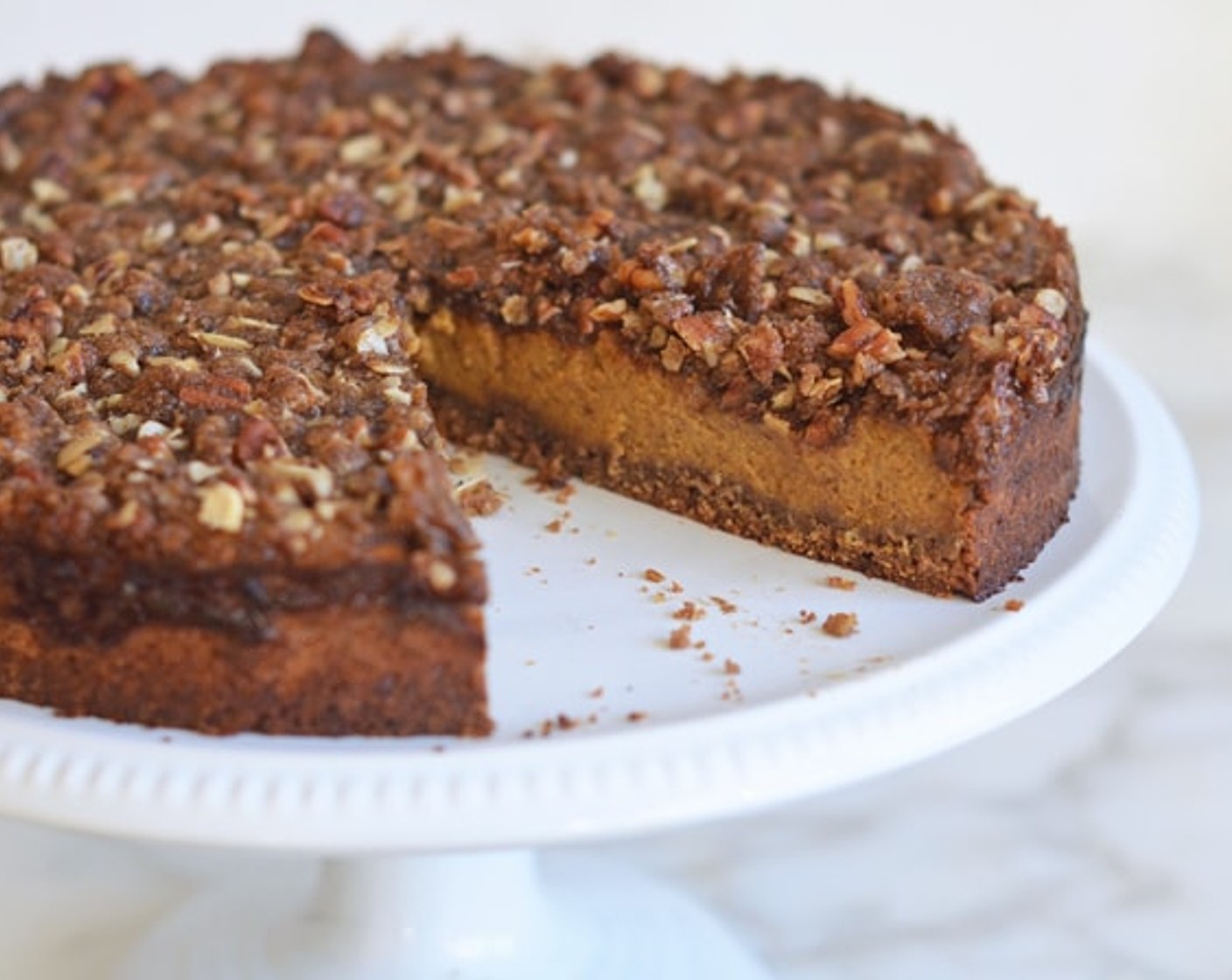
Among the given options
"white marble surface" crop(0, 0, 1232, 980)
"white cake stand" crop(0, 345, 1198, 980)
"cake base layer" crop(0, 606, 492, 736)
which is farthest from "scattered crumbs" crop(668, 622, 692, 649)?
"white marble surface" crop(0, 0, 1232, 980)

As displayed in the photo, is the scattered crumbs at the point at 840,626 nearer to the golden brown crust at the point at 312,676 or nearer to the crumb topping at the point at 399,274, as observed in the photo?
the crumb topping at the point at 399,274

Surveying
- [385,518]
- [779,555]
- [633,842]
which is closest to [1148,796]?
[633,842]

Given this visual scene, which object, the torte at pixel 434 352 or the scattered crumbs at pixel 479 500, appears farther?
the scattered crumbs at pixel 479 500

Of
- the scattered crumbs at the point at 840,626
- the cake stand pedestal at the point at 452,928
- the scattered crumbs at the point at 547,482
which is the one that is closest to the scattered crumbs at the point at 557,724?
the scattered crumbs at the point at 840,626

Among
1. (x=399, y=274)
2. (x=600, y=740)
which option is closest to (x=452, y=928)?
(x=600, y=740)

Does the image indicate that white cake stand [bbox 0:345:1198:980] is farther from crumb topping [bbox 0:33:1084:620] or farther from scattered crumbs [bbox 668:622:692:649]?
crumb topping [bbox 0:33:1084:620]

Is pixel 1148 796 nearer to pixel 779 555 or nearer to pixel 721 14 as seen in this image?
pixel 779 555
